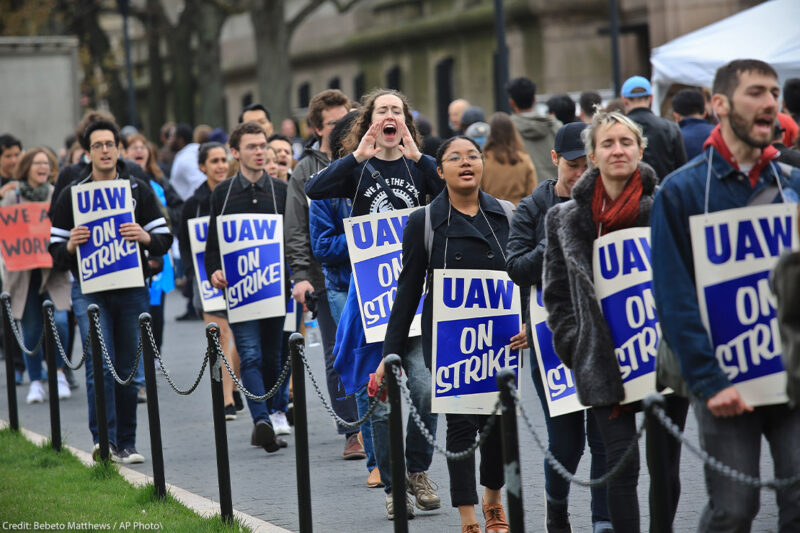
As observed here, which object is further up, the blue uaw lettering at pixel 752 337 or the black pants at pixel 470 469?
the blue uaw lettering at pixel 752 337

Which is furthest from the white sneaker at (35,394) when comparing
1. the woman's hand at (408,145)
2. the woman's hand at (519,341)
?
the woman's hand at (519,341)

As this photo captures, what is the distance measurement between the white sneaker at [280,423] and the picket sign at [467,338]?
3.40 m

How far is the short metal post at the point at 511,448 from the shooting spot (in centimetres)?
496

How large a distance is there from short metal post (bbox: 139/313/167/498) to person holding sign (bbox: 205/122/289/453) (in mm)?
1503

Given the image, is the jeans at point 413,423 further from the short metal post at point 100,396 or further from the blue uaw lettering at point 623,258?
the short metal post at point 100,396

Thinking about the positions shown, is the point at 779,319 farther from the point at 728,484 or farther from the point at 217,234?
the point at 217,234

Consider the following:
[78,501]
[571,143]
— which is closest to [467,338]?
[571,143]

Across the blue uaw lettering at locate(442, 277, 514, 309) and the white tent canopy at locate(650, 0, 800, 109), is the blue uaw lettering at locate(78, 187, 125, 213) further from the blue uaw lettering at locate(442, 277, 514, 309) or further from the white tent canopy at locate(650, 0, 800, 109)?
the white tent canopy at locate(650, 0, 800, 109)

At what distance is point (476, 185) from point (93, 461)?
3.76 meters

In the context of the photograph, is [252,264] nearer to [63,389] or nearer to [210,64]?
[63,389]

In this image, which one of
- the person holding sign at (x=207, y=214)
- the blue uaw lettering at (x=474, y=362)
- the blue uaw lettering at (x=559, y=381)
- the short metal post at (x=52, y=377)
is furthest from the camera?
the person holding sign at (x=207, y=214)

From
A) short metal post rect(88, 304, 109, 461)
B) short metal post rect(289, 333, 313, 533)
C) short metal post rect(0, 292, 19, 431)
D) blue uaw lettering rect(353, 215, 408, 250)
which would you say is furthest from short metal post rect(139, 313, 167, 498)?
short metal post rect(0, 292, 19, 431)

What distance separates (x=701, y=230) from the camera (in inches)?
183

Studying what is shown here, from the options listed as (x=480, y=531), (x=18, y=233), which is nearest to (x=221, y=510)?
(x=480, y=531)
